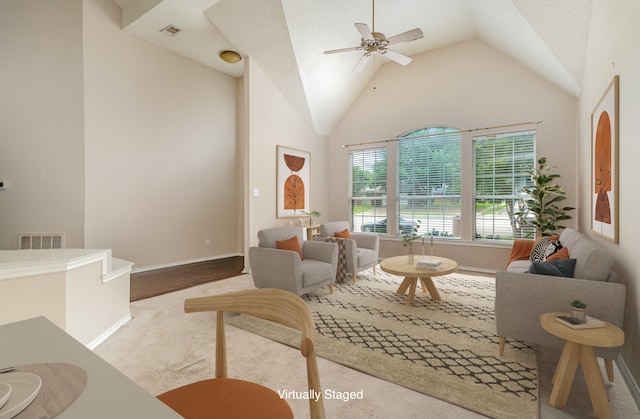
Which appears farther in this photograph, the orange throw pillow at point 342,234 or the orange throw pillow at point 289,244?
the orange throw pillow at point 342,234

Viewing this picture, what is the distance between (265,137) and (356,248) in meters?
2.49

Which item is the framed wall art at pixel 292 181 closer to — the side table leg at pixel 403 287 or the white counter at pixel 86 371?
the side table leg at pixel 403 287

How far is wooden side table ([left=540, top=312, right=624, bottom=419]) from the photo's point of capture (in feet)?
5.36

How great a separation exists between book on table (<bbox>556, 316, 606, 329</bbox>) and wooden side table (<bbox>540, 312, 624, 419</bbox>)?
19mm

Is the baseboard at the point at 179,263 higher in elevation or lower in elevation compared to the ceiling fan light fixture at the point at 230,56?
lower

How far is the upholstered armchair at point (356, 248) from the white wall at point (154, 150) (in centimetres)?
271

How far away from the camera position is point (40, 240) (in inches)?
165

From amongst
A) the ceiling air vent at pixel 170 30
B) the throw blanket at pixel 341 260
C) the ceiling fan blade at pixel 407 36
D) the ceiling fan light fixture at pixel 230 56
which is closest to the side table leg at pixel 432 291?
the throw blanket at pixel 341 260

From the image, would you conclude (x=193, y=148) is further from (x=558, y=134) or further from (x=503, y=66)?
(x=558, y=134)

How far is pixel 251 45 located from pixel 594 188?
4.80 meters

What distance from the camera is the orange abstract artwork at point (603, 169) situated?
2.54 meters

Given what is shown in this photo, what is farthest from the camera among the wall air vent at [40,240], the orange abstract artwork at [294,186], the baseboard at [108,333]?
the orange abstract artwork at [294,186]

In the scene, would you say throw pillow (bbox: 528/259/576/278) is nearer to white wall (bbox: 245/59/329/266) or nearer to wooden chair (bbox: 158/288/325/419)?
wooden chair (bbox: 158/288/325/419)

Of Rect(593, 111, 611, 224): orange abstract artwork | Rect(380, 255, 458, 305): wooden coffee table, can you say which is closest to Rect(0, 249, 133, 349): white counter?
Rect(380, 255, 458, 305): wooden coffee table
